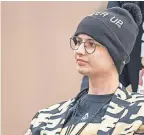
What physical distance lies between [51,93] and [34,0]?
44cm

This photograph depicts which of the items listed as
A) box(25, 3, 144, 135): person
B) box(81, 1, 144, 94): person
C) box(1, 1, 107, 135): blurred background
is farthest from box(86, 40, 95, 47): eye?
box(1, 1, 107, 135): blurred background

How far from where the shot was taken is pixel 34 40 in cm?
187

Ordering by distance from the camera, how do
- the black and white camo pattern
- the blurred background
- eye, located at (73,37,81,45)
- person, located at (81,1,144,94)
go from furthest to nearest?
the blurred background, person, located at (81,1,144,94), eye, located at (73,37,81,45), the black and white camo pattern

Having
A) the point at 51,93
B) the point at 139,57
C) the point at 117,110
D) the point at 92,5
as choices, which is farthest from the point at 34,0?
the point at 117,110

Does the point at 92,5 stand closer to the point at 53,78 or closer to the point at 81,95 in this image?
the point at 53,78

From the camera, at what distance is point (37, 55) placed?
187 centimetres

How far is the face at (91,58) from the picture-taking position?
1.10m

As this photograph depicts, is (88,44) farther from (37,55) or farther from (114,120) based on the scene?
(37,55)

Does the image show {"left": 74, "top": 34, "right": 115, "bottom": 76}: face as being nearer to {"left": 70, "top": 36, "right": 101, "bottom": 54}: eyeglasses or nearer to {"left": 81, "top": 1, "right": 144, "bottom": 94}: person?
{"left": 70, "top": 36, "right": 101, "bottom": 54}: eyeglasses

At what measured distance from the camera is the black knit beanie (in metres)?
1.13

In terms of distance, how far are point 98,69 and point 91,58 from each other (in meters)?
0.04

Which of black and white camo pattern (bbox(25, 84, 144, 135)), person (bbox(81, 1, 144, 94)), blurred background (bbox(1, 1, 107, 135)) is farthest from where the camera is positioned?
blurred background (bbox(1, 1, 107, 135))

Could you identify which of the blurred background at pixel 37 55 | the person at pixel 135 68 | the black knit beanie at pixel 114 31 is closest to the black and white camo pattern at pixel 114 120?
the black knit beanie at pixel 114 31

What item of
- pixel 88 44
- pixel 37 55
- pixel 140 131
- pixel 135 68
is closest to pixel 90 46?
pixel 88 44
